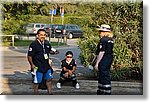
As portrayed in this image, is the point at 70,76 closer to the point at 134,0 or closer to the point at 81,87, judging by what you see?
the point at 81,87

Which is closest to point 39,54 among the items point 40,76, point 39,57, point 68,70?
point 39,57

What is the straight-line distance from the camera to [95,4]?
26.9 feet

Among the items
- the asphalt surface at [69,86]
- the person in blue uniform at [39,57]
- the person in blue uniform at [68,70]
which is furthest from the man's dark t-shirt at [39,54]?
the person in blue uniform at [68,70]

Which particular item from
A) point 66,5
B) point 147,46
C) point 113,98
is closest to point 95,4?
point 66,5

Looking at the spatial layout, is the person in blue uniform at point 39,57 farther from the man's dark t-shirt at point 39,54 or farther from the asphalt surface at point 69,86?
the asphalt surface at point 69,86

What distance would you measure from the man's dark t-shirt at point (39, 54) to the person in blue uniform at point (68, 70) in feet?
2.82

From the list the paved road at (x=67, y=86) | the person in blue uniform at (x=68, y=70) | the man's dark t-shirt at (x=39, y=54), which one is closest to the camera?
the man's dark t-shirt at (x=39, y=54)

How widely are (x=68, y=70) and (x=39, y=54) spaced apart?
112 cm

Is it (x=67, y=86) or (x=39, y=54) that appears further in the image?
(x=67, y=86)

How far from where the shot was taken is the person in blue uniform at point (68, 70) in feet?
25.5

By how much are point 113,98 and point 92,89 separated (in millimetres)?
959

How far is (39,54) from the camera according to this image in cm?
691

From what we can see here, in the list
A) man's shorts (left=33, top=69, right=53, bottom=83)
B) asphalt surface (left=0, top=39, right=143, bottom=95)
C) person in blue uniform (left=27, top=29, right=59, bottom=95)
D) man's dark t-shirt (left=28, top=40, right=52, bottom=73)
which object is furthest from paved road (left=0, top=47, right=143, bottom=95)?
man's dark t-shirt (left=28, top=40, right=52, bottom=73)

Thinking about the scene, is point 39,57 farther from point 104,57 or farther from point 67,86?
point 67,86
